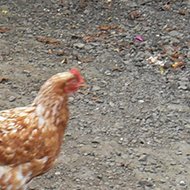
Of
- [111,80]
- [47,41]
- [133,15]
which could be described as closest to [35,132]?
[111,80]

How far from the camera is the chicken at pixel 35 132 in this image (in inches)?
150

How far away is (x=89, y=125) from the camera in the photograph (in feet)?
17.5

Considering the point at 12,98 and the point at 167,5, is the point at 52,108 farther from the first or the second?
the point at 167,5

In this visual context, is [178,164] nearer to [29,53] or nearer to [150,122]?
[150,122]

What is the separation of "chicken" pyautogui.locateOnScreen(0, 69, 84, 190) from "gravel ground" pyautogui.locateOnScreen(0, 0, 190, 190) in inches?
30.5

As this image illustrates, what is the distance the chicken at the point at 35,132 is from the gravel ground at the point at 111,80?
78 cm

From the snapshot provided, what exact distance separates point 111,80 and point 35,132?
2243mm

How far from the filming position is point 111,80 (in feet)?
19.6

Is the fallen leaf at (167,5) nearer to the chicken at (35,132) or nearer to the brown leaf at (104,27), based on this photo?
the brown leaf at (104,27)

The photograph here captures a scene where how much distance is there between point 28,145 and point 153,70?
105 inches

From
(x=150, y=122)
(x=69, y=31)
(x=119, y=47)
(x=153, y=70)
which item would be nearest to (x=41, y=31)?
(x=69, y=31)

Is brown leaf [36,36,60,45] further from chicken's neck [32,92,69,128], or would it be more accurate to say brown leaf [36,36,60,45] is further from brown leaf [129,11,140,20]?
chicken's neck [32,92,69,128]

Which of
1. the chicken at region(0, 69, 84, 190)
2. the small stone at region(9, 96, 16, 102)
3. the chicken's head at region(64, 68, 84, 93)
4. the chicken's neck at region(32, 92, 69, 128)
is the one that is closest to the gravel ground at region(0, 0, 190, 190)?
the small stone at region(9, 96, 16, 102)

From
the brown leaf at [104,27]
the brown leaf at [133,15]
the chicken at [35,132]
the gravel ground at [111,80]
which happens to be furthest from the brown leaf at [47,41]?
the chicken at [35,132]
